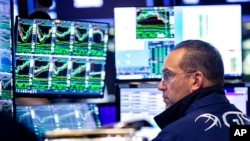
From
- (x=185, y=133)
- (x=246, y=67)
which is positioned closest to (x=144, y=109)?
(x=246, y=67)

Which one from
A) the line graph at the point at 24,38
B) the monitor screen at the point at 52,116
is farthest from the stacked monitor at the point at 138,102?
the line graph at the point at 24,38

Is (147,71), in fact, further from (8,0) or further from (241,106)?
(8,0)

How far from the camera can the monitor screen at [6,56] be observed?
10.0 feet

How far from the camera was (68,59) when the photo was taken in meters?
3.87

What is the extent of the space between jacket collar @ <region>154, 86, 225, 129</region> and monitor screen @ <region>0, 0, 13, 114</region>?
2.97ft

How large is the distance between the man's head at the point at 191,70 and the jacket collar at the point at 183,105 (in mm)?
74

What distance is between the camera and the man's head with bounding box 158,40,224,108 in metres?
2.56

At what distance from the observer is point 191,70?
8.52 feet

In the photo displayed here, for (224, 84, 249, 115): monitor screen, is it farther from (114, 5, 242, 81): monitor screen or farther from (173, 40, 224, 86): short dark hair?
(173, 40, 224, 86): short dark hair

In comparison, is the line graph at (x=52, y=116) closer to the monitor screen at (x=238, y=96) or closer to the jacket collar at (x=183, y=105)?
the monitor screen at (x=238, y=96)

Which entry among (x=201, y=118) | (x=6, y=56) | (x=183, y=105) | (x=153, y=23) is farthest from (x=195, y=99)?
(x=153, y=23)

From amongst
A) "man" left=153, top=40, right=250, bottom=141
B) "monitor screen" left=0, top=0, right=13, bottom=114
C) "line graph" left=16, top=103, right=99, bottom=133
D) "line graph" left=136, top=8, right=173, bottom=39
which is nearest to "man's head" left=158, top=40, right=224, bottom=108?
"man" left=153, top=40, right=250, bottom=141

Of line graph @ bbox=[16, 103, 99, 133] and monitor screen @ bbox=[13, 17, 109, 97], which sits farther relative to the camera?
monitor screen @ bbox=[13, 17, 109, 97]

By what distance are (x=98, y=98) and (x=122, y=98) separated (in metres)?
0.17
